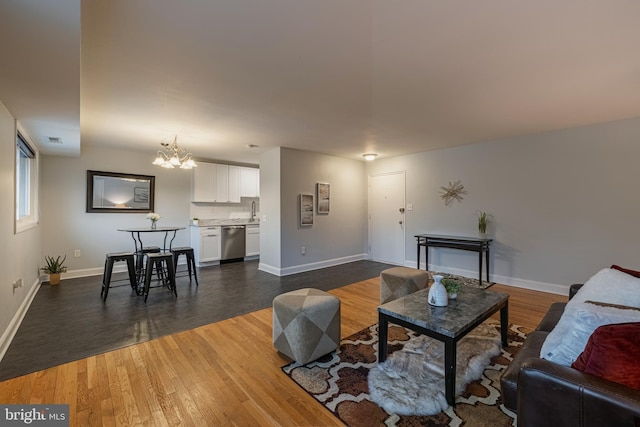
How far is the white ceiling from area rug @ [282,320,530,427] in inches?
91.4

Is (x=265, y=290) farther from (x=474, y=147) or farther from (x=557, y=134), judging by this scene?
(x=557, y=134)

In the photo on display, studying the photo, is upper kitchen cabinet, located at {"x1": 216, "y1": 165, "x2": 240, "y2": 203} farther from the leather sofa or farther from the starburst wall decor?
the leather sofa

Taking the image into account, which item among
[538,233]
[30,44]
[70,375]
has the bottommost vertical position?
[70,375]

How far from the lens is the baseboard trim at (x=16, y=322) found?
7.88 feet

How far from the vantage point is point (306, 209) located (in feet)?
17.7

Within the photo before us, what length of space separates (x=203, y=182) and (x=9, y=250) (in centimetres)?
356

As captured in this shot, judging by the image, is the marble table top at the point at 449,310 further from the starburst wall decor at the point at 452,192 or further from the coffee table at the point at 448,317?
the starburst wall decor at the point at 452,192

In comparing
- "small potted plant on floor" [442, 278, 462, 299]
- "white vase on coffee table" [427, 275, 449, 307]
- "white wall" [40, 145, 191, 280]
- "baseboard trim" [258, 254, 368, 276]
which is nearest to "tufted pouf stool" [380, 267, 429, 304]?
"small potted plant on floor" [442, 278, 462, 299]

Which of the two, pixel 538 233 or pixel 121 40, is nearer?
pixel 121 40

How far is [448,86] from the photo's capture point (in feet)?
8.48

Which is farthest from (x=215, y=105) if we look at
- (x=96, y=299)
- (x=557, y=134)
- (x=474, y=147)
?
(x=557, y=134)

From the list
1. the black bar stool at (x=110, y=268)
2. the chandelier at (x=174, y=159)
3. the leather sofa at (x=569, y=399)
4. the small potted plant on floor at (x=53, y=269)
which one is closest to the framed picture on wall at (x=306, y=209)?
the chandelier at (x=174, y=159)

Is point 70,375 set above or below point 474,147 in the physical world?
below

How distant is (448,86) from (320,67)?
123cm
